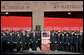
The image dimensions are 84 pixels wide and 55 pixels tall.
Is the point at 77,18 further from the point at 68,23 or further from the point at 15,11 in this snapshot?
the point at 15,11

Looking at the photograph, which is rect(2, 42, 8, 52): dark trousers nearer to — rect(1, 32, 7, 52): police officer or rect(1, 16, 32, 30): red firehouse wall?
rect(1, 32, 7, 52): police officer

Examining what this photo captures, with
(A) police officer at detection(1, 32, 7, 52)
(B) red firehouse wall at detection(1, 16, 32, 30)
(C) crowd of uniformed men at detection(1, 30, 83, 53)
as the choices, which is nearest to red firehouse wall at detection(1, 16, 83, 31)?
(B) red firehouse wall at detection(1, 16, 32, 30)

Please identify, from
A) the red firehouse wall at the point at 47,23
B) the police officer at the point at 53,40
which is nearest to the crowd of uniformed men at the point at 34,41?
the police officer at the point at 53,40

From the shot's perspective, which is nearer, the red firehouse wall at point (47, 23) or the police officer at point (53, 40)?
the police officer at point (53, 40)

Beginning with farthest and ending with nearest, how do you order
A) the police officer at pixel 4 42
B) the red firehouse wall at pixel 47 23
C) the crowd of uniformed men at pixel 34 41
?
the red firehouse wall at pixel 47 23, the police officer at pixel 4 42, the crowd of uniformed men at pixel 34 41

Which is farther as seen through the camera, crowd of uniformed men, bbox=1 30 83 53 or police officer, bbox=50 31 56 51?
police officer, bbox=50 31 56 51

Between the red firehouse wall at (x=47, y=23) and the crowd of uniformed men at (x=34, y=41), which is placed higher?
the red firehouse wall at (x=47, y=23)

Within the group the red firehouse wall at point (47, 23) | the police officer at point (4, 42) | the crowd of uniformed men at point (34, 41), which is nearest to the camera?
the crowd of uniformed men at point (34, 41)

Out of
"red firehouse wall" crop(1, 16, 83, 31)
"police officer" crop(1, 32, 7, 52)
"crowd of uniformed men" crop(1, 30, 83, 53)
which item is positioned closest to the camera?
"crowd of uniformed men" crop(1, 30, 83, 53)

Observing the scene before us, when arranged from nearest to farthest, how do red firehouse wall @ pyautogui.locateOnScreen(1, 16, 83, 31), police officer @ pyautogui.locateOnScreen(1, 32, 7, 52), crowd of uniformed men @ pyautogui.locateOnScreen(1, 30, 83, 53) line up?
1. crowd of uniformed men @ pyautogui.locateOnScreen(1, 30, 83, 53)
2. police officer @ pyautogui.locateOnScreen(1, 32, 7, 52)
3. red firehouse wall @ pyautogui.locateOnScreen(1, 16, 83, 31)

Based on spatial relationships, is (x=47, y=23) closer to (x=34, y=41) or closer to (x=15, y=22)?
(x=15, y=22)

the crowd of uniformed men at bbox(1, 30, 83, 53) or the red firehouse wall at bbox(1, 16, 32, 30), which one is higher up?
the red firehouse wall at bbox(1, 16, 32, 30)

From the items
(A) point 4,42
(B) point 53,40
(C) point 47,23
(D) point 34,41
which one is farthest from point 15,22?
(B) point 53,40

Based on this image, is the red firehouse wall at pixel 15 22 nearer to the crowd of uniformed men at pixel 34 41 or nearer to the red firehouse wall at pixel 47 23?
the red firehouse wall at pixel 47 23
